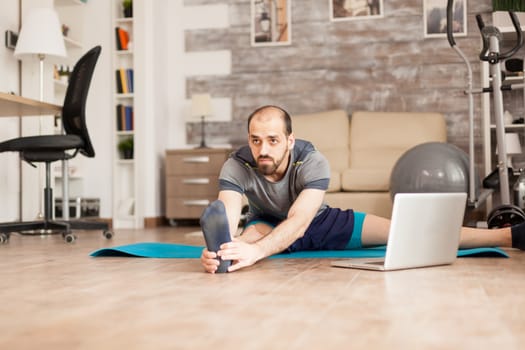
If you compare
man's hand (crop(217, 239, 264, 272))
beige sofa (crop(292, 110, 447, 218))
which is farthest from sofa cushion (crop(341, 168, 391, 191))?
man's hand (crop(217, 239, 264, 272))

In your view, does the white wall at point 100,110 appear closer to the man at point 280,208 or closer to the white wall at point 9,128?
the white wall at point 9,128

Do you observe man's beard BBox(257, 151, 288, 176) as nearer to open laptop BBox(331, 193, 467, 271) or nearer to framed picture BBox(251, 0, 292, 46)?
open laptop BBox(331, 193, 467, 271)

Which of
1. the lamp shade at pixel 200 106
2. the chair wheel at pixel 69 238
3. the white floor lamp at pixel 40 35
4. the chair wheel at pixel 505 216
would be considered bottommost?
the chair wheel at pixel 69 238

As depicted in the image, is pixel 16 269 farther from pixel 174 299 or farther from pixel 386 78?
pixel 386 78

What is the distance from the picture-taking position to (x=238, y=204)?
2680 millimetres

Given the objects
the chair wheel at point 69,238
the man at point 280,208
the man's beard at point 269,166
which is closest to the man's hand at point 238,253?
the man at point 280,208

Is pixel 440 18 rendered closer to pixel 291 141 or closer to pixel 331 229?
pixel 331 229

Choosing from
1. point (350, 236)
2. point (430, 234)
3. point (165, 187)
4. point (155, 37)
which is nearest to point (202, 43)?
point (155, 37)

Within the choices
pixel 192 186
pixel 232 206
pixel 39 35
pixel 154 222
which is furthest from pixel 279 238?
pixel 154 222

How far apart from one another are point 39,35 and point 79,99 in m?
0.80

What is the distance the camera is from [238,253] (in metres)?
2.30

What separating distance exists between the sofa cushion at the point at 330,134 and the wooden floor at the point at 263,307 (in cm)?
341

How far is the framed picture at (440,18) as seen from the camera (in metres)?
6.26

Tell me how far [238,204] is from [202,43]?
4455 millimetres
